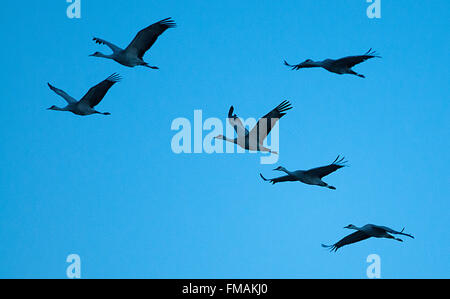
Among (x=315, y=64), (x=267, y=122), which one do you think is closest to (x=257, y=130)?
(x=267, y=122)

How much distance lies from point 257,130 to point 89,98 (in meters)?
4.74

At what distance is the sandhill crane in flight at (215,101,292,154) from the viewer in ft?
55.4

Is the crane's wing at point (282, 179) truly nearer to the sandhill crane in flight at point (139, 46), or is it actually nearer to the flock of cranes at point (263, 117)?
the flock of cranes at point (263, 117)

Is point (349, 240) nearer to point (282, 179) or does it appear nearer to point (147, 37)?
point (282, 179)

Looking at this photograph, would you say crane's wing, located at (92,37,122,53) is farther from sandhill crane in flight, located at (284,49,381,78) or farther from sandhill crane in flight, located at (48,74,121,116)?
sandhill crane in flight, located at (284,49,381,78)

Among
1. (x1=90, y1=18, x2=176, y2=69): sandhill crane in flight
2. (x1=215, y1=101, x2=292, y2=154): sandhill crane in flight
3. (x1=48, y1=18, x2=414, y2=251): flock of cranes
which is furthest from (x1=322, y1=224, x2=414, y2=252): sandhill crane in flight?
(x1=90, y1=18, x2=176, y2=69): sandhill crane in flight

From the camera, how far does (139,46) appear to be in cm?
1877

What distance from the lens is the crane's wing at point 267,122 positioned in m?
16.8

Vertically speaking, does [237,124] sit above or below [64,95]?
below

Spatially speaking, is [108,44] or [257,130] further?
[108,44]

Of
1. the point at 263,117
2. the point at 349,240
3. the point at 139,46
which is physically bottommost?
the point at 349,240
